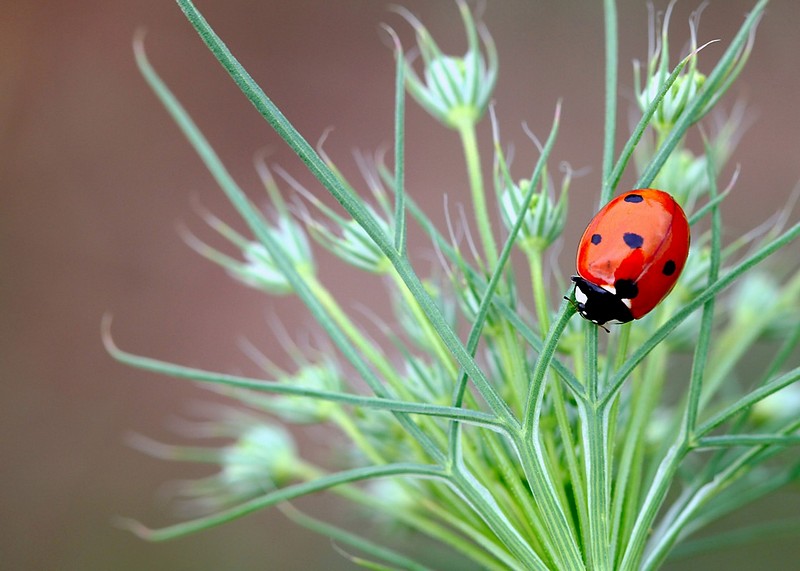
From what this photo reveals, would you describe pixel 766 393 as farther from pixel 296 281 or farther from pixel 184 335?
pixel 184 335

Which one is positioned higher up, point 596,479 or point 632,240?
point 632,240

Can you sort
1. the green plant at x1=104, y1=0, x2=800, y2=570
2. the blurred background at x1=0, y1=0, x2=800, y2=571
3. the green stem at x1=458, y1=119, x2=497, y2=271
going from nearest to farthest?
the green plant at x1=104, y1=0, x2=800, y2=570, the green stem at x1=458, y1=119, x2=497, y2=271, the blurred background at x1=0, y1=0, x2=800, y2=571

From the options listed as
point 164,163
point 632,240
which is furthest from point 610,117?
point 164,163

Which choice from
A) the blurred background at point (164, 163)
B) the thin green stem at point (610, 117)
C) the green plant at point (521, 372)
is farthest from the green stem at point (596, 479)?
the blurred background at point (164, 163)

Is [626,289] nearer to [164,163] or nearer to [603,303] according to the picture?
[603,303]

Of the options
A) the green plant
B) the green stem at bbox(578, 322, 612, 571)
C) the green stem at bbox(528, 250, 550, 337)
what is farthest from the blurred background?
the green stem at bbox(578, 322, 612, 571)

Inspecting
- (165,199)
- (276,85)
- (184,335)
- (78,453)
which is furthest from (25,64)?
(78,453)

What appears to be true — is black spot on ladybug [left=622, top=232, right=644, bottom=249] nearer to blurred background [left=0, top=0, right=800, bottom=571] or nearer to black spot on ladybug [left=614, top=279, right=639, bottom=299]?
black spot on ladybug [left=614, top=279, right=639, bottom=299]
